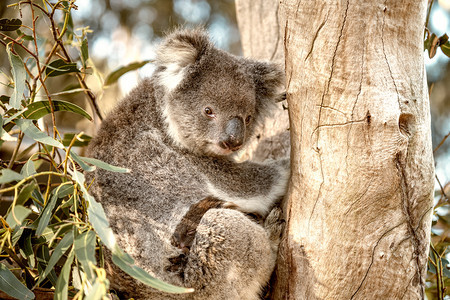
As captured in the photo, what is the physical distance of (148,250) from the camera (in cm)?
262

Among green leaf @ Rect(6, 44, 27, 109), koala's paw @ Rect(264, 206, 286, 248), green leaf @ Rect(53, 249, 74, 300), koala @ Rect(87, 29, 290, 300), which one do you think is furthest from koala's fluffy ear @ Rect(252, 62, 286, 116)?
green leaf @ Rect(53, 249, 74, 300)

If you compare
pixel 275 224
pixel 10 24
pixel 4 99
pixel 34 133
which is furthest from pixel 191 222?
pixel 10 24

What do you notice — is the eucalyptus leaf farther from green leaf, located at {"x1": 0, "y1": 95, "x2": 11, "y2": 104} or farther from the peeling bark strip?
green leaf, located at {"x1": 0, "y1": 95, "x2": 11, "y2": 104}

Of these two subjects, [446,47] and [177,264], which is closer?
[177,264]

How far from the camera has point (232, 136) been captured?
3.00 m

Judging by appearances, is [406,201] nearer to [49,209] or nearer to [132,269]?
[132,269]

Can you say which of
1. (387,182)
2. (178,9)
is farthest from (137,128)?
(178,9)

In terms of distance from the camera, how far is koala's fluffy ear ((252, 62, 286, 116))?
332cm

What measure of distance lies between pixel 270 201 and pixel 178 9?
277 inches

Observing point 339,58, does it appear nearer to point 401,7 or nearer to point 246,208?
point 401,7

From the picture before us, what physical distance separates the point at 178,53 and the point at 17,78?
107 centimetres

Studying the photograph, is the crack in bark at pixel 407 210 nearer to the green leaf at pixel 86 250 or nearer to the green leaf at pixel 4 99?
the green leaf at pixel 86 250

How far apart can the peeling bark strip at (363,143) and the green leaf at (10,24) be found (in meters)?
1.49

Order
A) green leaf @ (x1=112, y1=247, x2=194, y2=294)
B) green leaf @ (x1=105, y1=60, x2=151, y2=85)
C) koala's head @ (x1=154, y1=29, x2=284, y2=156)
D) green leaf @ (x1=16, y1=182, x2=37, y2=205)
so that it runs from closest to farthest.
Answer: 1. green leaf @ (x1=112, y1=247, x2=194, y2=294)
2. green leaf @ (x1=16, y1=182, x2=37, y2=205)
3. koala's head @ (x1=154, y1=29, x2=284, y2=156)
4. green leaf @ (x1=105, y1=60, x2=151, y2=85)
